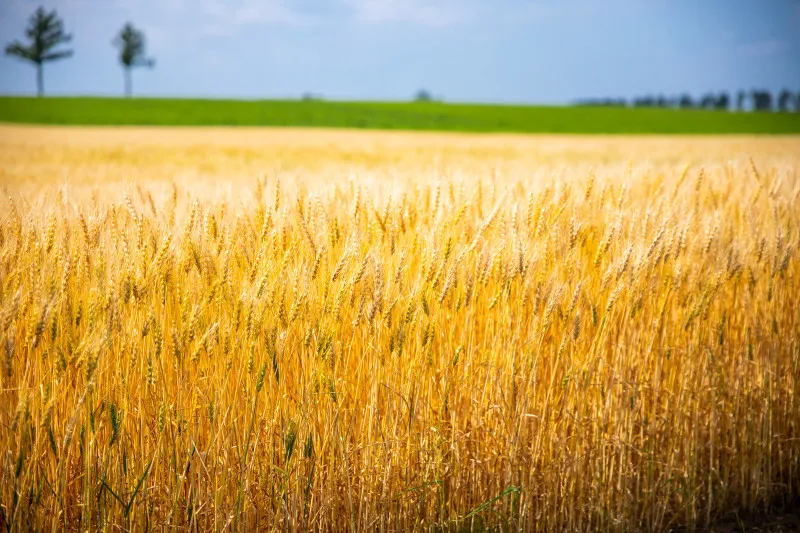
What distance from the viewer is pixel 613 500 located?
244 centimetres

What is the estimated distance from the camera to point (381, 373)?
81.0 inches

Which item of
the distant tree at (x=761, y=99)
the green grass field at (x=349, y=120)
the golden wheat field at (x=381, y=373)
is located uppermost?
the distant tree at (x=761, y=99)

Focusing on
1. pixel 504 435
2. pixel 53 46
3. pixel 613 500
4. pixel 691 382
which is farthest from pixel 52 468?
pixel 53 46

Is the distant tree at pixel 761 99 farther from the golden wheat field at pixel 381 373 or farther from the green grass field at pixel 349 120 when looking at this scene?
the golden wheat field at pixel 381 373

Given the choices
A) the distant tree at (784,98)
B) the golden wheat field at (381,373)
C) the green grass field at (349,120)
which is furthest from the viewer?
the distant tree at (784,98)

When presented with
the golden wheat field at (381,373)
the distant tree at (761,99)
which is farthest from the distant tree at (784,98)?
the golden wheat field at (381,373)

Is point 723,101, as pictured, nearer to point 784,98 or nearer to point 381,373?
point 784,98

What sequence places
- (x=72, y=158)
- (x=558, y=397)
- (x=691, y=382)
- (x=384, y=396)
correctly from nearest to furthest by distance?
1. (x=384, y=396)
2. (x=558, y=397)
3. (x=691, y=382)
4. (x=72, y=158)

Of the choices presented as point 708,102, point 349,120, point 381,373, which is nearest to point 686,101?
point 708,102

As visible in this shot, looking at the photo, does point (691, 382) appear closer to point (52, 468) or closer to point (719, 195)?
point (719, 195)

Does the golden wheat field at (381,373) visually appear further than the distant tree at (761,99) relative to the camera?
No

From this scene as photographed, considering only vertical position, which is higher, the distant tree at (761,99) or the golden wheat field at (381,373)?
the distant tree at (761,99)

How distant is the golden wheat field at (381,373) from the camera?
180 centimetres

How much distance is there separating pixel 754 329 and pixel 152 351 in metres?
2.54
